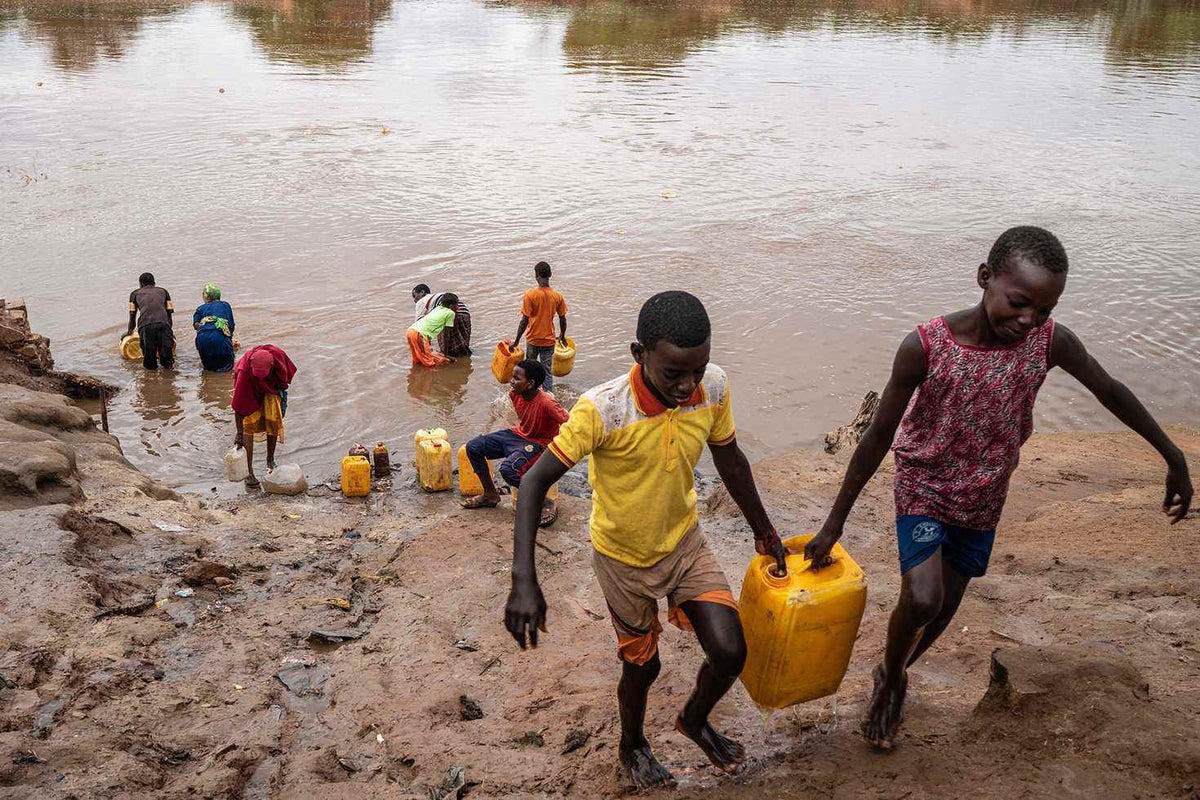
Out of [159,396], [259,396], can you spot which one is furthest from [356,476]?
[159,396]

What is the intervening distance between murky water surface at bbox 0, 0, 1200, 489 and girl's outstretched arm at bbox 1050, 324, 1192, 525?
533 centimetres

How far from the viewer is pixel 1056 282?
2.87 m

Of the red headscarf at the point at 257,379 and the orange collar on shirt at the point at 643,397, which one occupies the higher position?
the orange collar on shirt at the point at 643,397

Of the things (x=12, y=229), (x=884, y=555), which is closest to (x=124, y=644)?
(x=884, y=555)

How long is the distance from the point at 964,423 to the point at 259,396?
238 inches

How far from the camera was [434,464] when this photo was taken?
728 cm

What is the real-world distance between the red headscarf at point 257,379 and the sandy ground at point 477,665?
1.05 m

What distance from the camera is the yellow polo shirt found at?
2.94 meters

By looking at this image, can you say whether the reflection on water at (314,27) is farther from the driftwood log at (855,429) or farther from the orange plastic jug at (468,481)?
the driftwood log at (855,429)

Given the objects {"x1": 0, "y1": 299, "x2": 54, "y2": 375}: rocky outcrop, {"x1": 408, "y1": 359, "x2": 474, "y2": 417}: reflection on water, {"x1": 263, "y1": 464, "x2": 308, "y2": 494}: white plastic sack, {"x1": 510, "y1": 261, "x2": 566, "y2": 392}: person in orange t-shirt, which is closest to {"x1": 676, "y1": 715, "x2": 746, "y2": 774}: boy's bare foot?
{"x1": 263, "y1": 464, "x2": 308, "y2": 494}: white plastic sack

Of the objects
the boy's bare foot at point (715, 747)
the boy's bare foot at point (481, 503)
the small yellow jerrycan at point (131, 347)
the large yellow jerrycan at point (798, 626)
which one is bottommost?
the boy's bare foot at point (481, 503)

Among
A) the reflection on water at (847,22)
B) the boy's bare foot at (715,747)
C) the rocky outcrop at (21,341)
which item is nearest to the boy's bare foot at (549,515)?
the boy's bare foot at (715,747)

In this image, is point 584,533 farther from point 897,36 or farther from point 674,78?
point 897,36

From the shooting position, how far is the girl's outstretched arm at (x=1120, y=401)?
303cm
